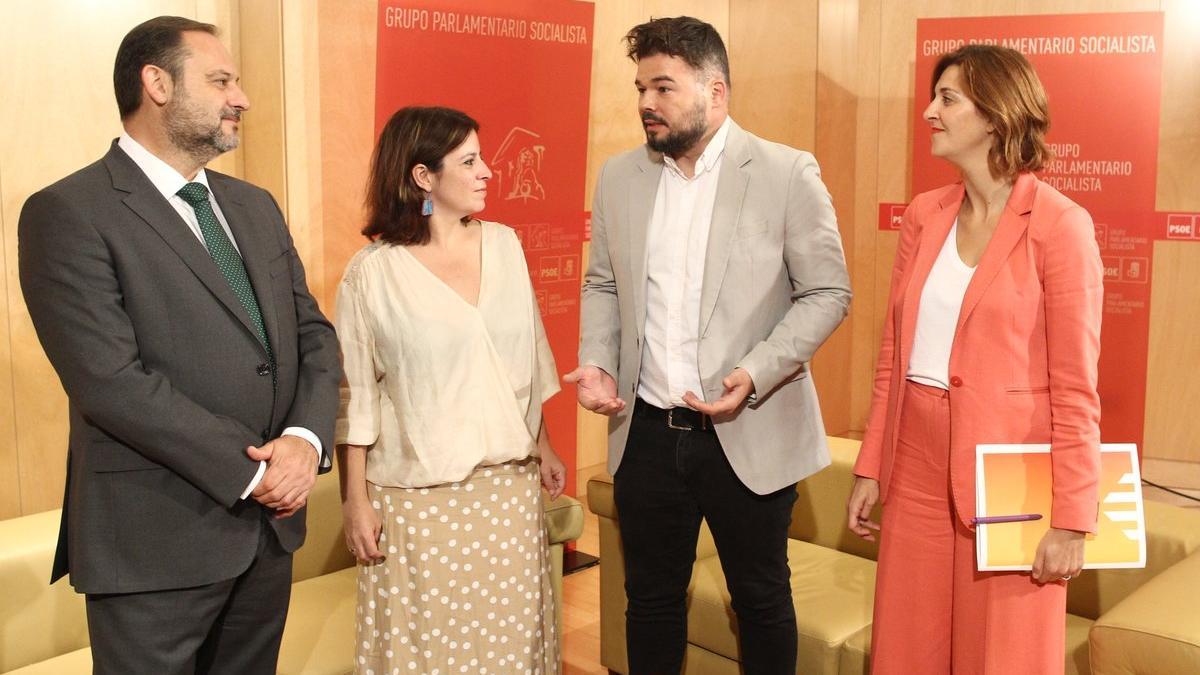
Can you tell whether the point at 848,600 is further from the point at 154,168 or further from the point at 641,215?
the point at 154,168

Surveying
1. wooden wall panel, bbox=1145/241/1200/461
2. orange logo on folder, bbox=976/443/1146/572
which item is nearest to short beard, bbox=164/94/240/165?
orange logo on folder, bbox=976/443/1146/572

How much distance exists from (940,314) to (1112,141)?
10.5 ft

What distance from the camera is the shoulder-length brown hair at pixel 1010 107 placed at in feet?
7.06

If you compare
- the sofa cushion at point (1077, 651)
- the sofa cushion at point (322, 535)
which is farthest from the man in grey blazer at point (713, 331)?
the sofa cushion at point (322, 535)

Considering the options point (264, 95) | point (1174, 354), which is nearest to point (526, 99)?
point (264, 95)

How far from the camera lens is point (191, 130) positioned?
6.91ft

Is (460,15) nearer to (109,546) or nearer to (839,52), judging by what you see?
(839,52)

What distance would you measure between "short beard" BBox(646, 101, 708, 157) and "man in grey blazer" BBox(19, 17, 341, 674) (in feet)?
3.06

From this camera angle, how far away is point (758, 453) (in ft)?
8.43

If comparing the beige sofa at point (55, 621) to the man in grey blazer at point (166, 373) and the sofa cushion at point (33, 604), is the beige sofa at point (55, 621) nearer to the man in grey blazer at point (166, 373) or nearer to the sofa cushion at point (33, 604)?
the sofa cushion at point (33, 604)

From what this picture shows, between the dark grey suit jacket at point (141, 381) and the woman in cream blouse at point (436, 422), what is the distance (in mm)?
407

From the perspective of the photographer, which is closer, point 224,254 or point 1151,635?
point 224,254

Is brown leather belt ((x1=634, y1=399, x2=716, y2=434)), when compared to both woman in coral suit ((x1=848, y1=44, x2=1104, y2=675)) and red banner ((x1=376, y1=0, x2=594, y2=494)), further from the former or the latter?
red banner ((x1=376, y1=0, x2=594, y2=494))

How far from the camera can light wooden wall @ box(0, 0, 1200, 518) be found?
358 cm
